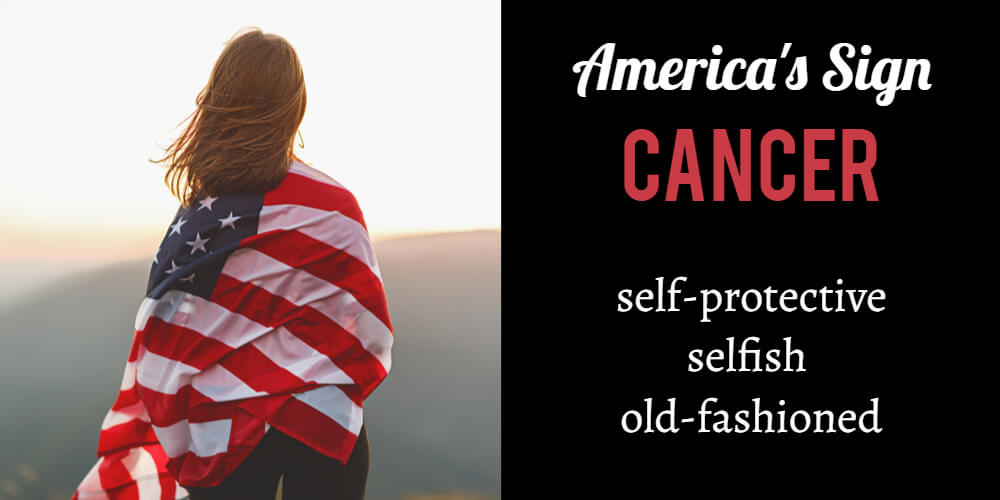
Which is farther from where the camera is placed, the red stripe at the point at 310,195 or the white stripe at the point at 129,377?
the white stripe at the point at 129,377

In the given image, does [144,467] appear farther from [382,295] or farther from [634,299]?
[634,299]

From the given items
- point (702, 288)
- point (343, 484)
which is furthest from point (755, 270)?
point (343, 484)

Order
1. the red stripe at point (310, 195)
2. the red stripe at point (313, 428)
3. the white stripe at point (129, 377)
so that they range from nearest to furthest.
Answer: the red stripe at point (313, 428) → the red stripe at point (310, 195) → the white stripe at point (129, 377)

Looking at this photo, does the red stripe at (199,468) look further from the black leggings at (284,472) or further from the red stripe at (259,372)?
the red stripe at (259,372)

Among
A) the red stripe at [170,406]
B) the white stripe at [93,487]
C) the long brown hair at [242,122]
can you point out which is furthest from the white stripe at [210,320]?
the white stripe at [93,487]

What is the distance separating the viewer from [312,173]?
1982 millimetres

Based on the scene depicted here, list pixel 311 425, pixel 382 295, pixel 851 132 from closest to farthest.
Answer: pixel 311 425 → pixel 382 295 → pixel 851 132

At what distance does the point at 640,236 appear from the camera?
3.02 metres

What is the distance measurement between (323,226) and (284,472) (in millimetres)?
574

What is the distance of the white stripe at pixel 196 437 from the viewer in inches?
72.4

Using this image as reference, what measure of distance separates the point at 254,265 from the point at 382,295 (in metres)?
0.32

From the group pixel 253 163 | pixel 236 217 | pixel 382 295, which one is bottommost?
pixel 382 295

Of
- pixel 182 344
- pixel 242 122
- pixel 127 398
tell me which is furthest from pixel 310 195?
pixel 127 398

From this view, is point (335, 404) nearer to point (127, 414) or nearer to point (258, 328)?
point (258, 328)
